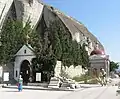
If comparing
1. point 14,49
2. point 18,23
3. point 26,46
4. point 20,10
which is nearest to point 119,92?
point 26,46

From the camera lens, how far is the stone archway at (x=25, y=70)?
105ft

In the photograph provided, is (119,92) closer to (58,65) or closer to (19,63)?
(58,65)

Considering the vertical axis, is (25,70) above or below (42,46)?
below

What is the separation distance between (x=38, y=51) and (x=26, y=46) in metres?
1.56

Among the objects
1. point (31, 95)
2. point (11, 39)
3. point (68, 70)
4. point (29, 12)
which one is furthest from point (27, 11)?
point (31, 95)

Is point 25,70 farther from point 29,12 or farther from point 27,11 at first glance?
point 29,12

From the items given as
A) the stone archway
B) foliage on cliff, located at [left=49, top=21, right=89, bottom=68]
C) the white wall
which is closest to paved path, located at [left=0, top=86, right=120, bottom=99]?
the stone archway

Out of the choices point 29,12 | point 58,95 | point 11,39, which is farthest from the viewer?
point 29,12

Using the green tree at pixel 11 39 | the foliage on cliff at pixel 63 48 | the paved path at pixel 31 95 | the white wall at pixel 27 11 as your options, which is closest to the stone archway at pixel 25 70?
the green tree at pixel 11 39

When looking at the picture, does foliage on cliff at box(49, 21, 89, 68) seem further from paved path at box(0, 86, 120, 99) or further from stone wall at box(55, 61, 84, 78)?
paved path at box(0, 86, 120, 99)

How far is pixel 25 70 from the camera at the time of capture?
32844mm

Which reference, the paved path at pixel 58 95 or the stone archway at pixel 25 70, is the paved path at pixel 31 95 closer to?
the paved path at pixel 58 95

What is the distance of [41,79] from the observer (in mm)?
31016

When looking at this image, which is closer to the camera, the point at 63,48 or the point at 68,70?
the point at 68,70
